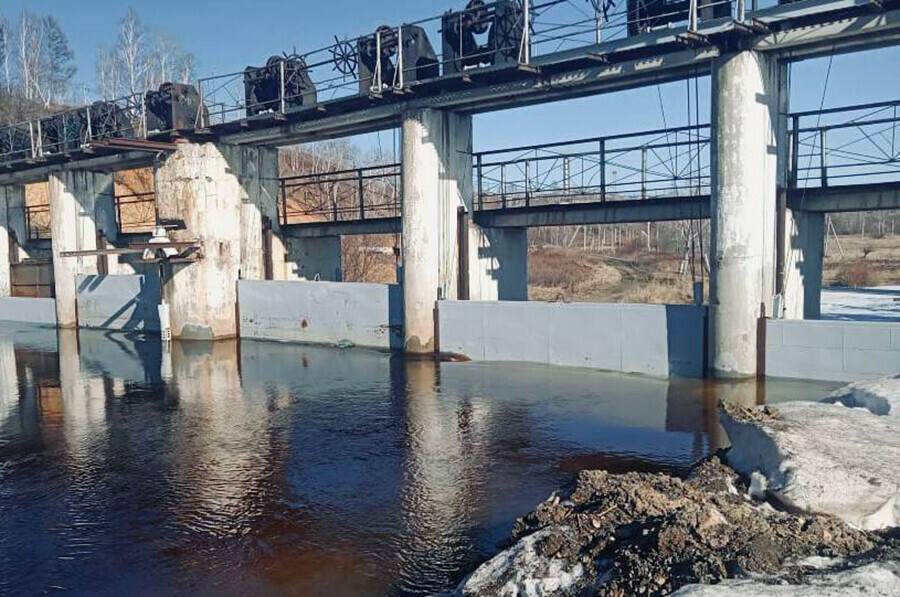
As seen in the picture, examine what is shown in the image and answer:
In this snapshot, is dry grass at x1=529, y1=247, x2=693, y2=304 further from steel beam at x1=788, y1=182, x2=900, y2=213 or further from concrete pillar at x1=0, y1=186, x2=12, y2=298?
concrete pillar at x1=0, y1=186, x2=12, y2=298

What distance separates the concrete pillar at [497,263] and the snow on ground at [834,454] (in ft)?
37.6

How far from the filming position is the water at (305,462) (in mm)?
6191

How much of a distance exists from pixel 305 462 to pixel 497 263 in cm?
1057

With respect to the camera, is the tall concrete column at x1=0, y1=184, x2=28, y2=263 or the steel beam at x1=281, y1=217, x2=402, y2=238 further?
the tall concrete column at x1=0, y1=184, x2=28, y2=263

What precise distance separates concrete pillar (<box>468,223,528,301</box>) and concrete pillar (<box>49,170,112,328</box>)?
1447cm

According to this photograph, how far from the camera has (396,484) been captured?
8.09m

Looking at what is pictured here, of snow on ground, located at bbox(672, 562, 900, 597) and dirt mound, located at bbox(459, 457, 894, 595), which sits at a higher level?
snow on ground, located at bbox(672, 562, 900, 597)

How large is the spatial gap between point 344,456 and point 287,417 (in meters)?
2.51

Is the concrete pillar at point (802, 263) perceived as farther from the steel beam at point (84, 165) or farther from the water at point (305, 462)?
the steel beam at point (84, 165)

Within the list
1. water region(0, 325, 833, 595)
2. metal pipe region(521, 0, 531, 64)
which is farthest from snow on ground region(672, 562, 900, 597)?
metal pipe region(521, 0, 531, 64)

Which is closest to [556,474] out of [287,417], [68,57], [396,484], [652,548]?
[396,484]

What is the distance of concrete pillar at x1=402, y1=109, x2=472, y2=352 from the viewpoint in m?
16.9

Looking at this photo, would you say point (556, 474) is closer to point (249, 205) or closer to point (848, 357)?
point (848, 357)

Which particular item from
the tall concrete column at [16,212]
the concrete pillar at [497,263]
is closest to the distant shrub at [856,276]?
the concrete pillar at [497,263]
